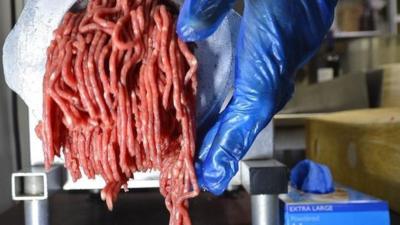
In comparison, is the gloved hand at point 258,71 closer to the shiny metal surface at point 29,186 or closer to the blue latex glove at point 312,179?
the shiny metal surface at point 29,186

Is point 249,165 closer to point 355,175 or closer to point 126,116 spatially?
point 126,116

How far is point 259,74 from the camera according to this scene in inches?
13.1

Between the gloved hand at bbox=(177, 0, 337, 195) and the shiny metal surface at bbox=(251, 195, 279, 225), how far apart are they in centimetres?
12

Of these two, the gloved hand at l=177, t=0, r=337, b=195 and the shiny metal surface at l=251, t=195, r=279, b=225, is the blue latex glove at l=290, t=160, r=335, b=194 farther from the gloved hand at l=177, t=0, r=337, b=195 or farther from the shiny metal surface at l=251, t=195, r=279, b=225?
the gloved hand at l=177, t=0, r=337, b=195

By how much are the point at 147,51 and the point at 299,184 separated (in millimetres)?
383

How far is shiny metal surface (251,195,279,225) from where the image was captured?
45 centimetres

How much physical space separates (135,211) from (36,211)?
0.77 ft

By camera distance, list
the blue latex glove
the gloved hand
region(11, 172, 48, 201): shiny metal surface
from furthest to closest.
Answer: the blue latex glove → region(11, 172, 48, 201): shiny metal surface → the gloved hand

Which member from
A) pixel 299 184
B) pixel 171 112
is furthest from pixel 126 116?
pixel 299 184

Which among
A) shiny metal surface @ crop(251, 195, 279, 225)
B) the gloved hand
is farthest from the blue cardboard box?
the gloved hand

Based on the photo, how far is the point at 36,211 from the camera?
0.46m

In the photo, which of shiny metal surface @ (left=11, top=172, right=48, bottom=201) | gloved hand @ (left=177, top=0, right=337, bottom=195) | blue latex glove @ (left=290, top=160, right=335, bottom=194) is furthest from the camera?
blue latex glove @ (left=290, top=160, right=335, bottom=194)

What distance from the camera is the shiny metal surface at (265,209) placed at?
449mm

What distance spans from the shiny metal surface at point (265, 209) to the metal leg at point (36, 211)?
0.20 metres
